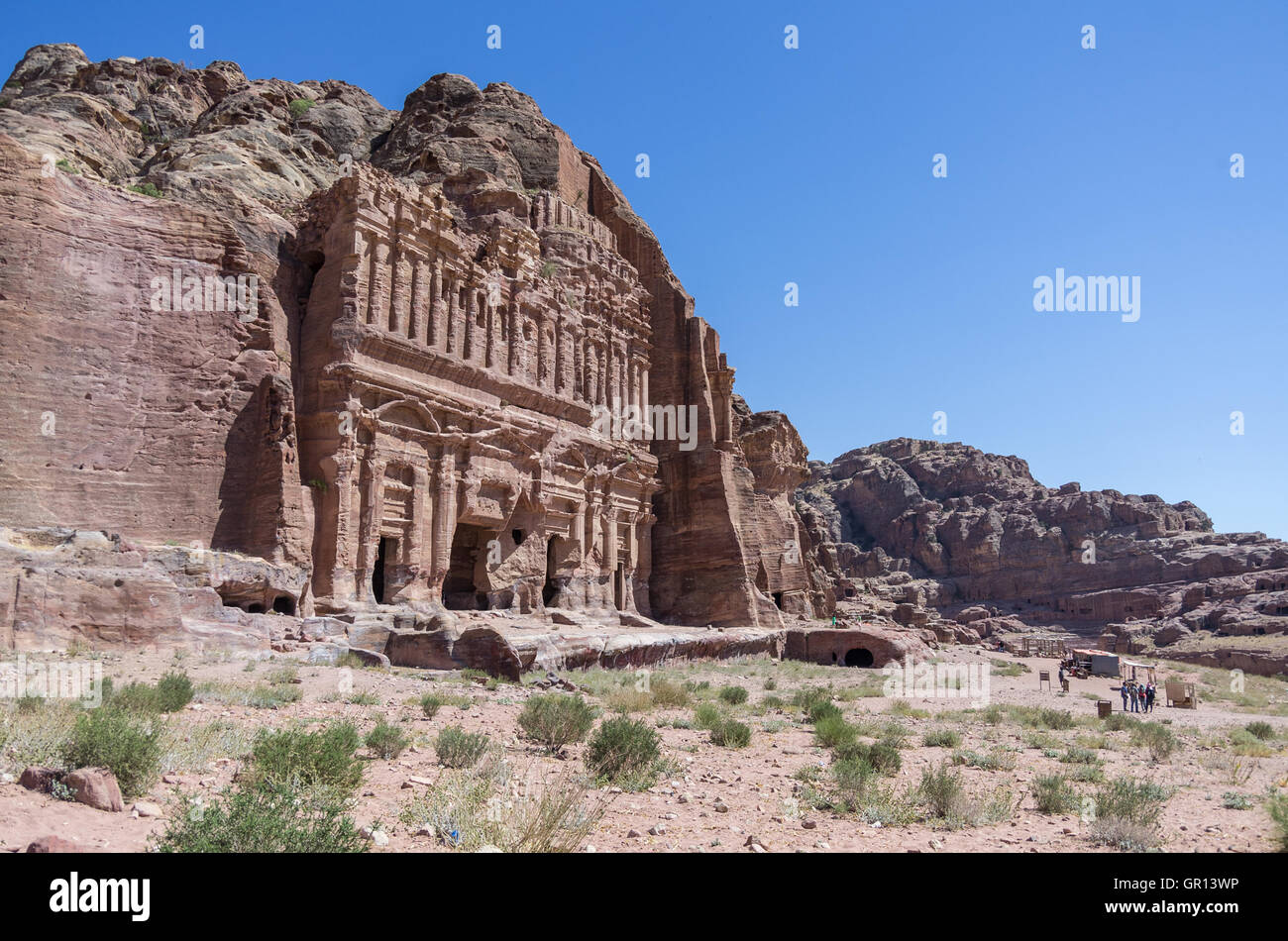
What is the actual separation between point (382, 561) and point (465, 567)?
4958mm

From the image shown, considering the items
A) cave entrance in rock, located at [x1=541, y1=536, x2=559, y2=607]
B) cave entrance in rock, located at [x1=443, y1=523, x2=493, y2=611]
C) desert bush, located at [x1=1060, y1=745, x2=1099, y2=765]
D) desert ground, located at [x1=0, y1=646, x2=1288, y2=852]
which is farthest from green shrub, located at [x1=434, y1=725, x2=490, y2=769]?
cave entrance in rock, located at [x1=541, y1=536, x2=559, y2=607]

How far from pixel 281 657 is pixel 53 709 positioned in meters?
8.69

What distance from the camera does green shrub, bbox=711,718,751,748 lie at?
523 inches

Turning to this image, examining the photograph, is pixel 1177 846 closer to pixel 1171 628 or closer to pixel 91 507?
pixel 91 507

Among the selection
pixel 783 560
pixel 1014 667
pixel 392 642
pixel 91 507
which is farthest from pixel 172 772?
pixel 1014 667

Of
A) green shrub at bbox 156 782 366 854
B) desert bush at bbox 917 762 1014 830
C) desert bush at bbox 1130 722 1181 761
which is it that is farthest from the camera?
desert bush at bbox 1130 722 1181 761

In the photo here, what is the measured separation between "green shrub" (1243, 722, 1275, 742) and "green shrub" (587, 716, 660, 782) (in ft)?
50.3

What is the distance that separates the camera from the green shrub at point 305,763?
7.52 meters

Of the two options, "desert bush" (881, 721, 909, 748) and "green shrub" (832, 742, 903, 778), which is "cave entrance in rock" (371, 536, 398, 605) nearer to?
"desert bush" (881, 721, 909, 748)

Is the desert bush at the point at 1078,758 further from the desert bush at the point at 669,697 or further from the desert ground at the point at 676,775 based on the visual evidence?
the desert bush at the point at 669,697

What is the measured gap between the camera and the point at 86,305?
851 inches

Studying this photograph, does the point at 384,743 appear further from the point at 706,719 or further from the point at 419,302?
the point at 419,302

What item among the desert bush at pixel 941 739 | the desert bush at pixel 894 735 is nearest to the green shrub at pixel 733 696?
the desert bush at pixel 894 735
